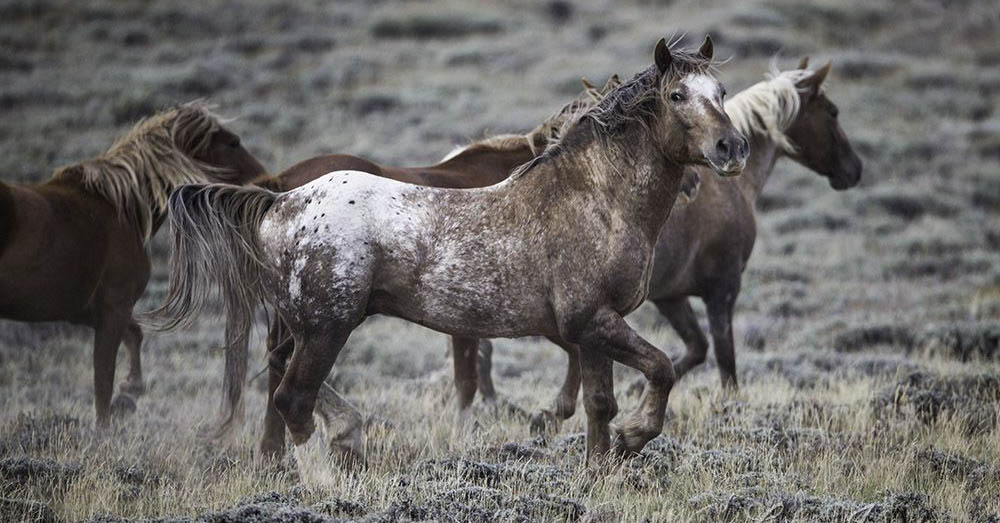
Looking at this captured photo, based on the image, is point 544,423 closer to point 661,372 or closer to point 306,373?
point 661,372

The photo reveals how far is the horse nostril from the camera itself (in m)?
4.98

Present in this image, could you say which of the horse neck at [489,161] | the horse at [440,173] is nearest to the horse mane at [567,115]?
the horse at [440,173]

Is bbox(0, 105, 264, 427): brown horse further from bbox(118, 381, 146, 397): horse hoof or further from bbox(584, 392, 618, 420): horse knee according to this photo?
bbox(584, 392, 618, 420): horse knee

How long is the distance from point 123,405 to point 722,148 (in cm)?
537

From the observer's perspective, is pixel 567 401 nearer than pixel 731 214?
Yes

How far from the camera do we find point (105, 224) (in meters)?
7.47

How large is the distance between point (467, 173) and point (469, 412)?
175 cm

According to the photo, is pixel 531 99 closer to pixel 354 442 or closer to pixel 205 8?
pixel 205 8

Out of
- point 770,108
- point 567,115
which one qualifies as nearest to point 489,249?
point 567,115

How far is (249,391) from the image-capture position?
955 centimetres

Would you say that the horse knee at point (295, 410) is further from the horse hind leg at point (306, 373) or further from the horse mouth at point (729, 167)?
the horse mouth at point (729, 167)

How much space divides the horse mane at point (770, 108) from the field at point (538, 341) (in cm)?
221

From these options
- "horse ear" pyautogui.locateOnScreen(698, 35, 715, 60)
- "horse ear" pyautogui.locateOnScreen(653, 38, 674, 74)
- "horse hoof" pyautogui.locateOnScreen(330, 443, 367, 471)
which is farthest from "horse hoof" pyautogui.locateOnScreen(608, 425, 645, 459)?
"horse ear" pyautogui.locateOnScreen(698, 35, 715, 60)

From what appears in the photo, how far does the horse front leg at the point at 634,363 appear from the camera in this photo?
5.10 metres
